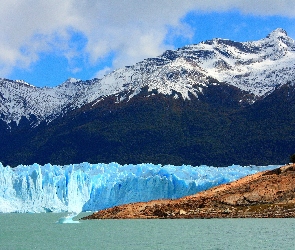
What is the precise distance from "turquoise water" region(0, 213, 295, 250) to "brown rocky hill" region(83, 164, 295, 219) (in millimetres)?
4396

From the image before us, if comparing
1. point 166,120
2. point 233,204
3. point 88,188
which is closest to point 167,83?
point 166,120

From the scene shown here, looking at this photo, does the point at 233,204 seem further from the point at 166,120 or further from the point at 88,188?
the point at 166,120

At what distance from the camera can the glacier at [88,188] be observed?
72.7 m

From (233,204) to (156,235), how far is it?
1687 cm

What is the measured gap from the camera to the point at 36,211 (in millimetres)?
73812

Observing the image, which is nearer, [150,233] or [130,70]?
[150,233]

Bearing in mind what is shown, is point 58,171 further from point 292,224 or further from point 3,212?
point 292,224

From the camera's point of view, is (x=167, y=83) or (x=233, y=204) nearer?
(x=233, y=204)

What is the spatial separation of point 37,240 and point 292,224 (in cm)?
1620

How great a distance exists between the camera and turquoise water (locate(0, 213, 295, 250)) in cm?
3417

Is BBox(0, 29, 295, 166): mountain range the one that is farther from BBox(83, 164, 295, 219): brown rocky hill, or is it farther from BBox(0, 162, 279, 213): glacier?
BBox(83, 164, 295, 219): brown rocky hill

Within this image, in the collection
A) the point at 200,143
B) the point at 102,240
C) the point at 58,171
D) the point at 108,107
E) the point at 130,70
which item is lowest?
the point at 102,240

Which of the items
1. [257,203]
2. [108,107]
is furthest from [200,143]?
[257,203]

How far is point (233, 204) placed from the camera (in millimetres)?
54875
